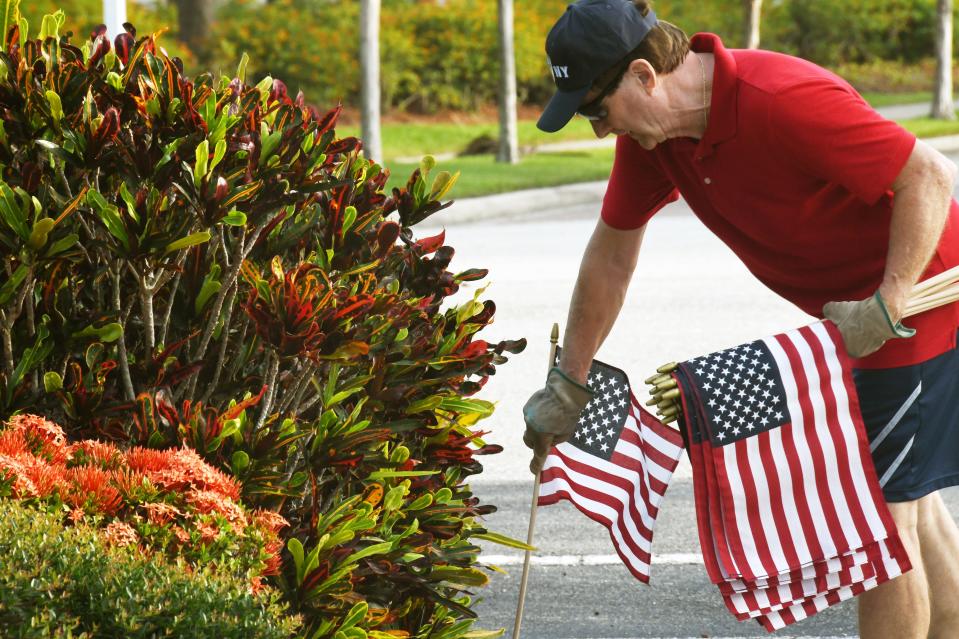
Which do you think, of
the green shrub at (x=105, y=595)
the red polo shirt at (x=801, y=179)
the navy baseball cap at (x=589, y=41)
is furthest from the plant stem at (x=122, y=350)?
the red polo shirt at (x=801, y=179)

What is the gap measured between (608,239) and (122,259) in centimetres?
139

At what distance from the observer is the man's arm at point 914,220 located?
2955 mm

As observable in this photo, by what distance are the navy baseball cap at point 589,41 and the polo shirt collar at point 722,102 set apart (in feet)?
0.61

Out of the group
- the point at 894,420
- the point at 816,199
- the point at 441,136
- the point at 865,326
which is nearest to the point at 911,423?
the point at 894,420

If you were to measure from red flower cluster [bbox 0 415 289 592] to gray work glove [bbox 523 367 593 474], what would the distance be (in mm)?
1126

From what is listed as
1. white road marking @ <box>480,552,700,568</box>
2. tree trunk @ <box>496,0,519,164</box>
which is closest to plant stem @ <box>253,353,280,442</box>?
white road marking @ <box>480,552,700,568</box>

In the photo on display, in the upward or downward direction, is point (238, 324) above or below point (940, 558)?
above

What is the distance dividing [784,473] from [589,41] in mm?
1104

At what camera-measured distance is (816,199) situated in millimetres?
3115

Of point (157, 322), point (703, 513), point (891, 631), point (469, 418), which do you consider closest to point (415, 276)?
point (469, 418)

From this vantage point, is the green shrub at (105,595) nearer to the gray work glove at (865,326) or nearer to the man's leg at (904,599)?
the gray work glove at (865,326)

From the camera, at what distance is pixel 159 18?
79.9 ft

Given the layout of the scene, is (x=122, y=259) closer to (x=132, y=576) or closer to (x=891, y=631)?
(x=132, y=576)

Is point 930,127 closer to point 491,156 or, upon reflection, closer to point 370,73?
point 491,156
